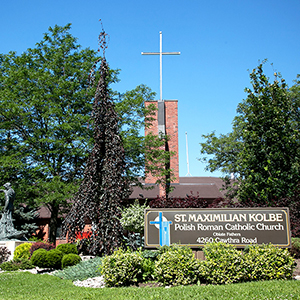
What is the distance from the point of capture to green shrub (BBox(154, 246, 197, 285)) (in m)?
7.80

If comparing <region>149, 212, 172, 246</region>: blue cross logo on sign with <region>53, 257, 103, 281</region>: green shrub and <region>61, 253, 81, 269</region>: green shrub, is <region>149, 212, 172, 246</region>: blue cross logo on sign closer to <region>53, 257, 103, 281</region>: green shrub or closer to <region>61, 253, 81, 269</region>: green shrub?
<region>53, 257, 103, 281</region>: green shrub

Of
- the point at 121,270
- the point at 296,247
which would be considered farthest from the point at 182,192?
the point at 121,270

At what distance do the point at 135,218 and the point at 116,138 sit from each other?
312 centimetres

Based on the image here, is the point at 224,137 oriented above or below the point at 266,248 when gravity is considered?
above

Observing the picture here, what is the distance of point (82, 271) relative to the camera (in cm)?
933

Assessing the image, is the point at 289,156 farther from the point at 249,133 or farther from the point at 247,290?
the point at 247,290

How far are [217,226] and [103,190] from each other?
179 inches

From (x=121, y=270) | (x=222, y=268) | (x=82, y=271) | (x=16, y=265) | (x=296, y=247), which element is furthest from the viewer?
(x=16, y=265)

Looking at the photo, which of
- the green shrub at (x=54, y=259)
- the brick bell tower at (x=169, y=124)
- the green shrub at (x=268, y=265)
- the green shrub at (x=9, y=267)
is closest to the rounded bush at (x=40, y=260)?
the green shrub at (x=54, y=259)

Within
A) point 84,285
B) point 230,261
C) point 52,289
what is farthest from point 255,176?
point 52,289

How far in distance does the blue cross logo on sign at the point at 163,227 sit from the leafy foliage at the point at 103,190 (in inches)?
74.5

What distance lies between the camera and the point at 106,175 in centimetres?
1159

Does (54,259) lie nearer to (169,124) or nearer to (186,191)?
(186,191)

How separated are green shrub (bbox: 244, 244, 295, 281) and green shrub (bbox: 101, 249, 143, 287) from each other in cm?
278
